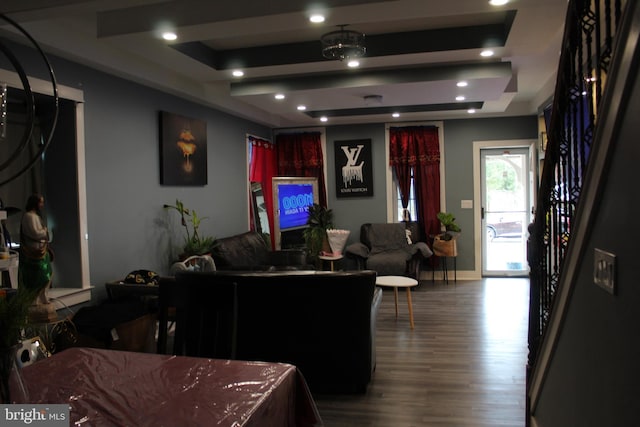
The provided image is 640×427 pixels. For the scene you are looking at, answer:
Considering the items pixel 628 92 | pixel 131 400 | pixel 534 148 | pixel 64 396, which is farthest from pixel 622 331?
pixel 534 148

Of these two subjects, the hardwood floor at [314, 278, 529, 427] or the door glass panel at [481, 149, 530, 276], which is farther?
the door glass panel at [481, 149, 530, 276]

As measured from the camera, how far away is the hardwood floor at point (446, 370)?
3018 millimetres

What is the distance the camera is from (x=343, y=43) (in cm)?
365

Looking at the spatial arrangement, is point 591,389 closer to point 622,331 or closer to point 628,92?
point 622,331

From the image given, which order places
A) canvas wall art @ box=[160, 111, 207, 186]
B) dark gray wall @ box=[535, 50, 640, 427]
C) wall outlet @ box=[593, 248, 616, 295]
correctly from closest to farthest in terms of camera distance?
1. dark gray wall @ box=[535, 50, 640, 427]
2. wall outlet @ box=[593, 248, 616, 295]
3. canvas wall art @ box=[160, 111, 207, 186]

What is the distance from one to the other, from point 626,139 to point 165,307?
193 cm

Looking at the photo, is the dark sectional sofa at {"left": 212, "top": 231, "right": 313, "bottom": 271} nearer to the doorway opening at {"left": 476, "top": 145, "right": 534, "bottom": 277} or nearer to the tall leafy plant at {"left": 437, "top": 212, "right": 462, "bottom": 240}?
the tall leafy plant at {"left": 437, "top": 212, "right": 462, "bottom": 240}

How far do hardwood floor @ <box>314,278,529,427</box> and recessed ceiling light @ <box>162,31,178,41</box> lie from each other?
271 centimetres

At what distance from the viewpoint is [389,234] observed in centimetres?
746

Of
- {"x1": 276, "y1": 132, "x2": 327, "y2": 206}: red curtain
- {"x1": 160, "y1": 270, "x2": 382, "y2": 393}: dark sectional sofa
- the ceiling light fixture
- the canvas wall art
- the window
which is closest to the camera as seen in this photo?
{"x1": 160, "y1": 270, "x2": 382, "y2": 393}: dark sectional sofa

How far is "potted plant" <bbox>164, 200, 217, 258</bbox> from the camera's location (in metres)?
4.90

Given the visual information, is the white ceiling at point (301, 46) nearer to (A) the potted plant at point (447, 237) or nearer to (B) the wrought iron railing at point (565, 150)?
(B) the wrought iron railing at point (565, 150)

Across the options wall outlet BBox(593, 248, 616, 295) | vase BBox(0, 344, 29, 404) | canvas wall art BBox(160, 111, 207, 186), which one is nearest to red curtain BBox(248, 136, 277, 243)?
canvas wall art BBox(160, 111, 207, 186)

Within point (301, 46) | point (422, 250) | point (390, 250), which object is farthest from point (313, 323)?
point (390, 250)
